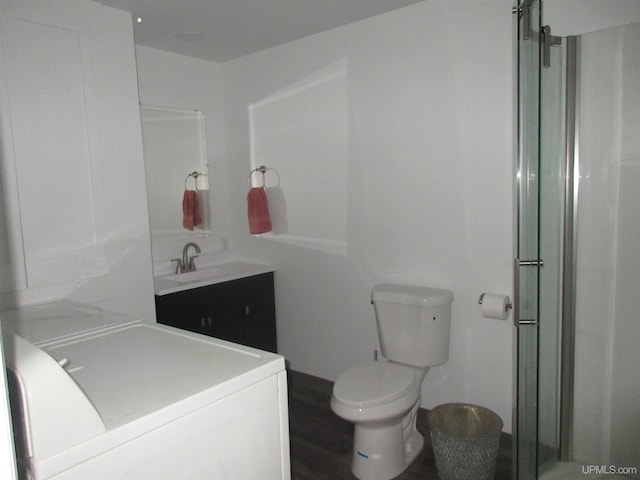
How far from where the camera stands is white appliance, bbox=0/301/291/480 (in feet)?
2.63

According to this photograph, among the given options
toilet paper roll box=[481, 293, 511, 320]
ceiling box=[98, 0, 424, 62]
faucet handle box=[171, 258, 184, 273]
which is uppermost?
ceiling box=[98, 0, 424, 62]

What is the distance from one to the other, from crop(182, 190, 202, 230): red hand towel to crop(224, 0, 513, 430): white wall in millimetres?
323

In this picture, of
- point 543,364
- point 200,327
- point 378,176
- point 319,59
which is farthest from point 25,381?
point 319,59

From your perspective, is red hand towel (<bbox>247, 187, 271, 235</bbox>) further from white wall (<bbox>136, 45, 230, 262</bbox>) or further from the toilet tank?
the toilet tank

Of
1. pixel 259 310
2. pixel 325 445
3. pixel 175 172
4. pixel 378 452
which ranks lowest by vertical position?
pixel 325 445

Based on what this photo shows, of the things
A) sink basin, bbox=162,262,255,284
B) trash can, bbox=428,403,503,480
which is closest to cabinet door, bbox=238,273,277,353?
sink basin, bbox=162,262,255,284

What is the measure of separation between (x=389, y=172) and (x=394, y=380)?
113 cm

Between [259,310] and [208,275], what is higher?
[208,275]

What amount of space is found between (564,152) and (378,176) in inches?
38.6

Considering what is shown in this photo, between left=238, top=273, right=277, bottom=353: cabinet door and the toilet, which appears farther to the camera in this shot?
left=238, top=273, right=277, bottom=353: cabinet door

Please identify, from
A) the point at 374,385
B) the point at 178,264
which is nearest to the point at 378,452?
the point at 374,385

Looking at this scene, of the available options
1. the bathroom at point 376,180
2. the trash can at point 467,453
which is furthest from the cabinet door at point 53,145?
the trash can at point 467,453

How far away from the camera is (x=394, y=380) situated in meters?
2.16

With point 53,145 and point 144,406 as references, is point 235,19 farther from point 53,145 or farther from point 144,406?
point 144,406
